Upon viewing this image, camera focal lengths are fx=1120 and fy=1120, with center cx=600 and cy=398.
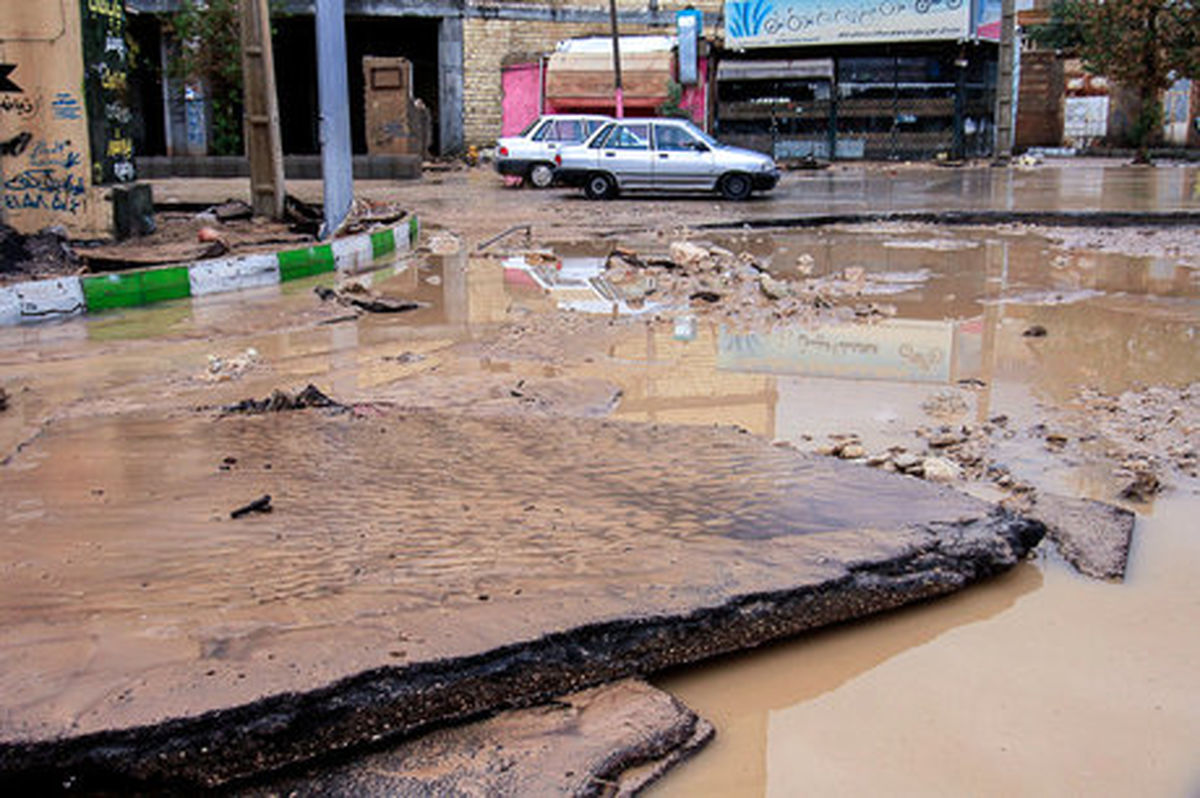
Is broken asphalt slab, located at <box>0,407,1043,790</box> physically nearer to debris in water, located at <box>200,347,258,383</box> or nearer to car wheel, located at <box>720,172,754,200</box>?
debris in water, located at <box>200,347,258,383</box>

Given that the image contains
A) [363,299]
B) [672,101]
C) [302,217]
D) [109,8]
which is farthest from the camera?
[672,101]

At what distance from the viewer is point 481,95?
2889 cm

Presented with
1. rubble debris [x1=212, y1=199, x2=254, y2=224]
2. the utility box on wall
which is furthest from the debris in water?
the utility box on wall

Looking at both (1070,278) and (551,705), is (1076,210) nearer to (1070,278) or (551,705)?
(1070,278)

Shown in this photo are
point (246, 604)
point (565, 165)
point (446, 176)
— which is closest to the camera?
point (246, 604)

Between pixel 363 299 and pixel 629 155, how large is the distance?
10.4 m

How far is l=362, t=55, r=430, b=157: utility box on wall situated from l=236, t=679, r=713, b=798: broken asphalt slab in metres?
21.8

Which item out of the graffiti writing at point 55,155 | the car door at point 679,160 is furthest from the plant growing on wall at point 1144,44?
the graffiti writing at point 55,155

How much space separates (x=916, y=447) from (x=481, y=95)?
26.3 meters

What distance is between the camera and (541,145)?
66.1ft

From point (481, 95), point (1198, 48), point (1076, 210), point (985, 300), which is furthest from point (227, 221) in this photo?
point (1198, 48)

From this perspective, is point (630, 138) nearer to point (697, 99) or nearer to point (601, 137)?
point (601, 137)

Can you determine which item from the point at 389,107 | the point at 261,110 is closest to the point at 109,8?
the point at 261,110

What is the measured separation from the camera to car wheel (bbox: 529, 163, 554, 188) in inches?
795
